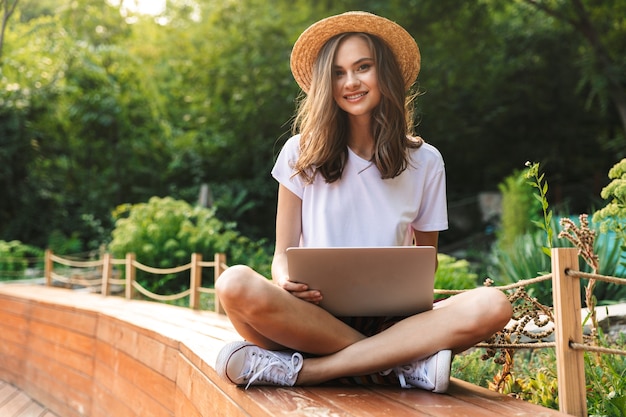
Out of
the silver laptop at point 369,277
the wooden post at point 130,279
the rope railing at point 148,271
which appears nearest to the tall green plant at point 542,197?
the silver laptop at point 369,277

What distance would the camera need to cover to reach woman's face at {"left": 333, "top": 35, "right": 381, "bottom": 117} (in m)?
2.15

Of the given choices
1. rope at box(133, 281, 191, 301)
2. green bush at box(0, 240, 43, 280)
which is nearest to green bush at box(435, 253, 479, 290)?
rope at box(133, 281, 191, 301)

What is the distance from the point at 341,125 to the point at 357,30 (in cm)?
31

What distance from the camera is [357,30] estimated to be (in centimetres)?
222

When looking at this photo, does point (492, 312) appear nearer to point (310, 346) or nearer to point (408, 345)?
point (408, 345)

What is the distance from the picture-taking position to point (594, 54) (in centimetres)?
994

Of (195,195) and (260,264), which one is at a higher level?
(195,195)

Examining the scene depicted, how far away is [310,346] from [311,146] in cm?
63

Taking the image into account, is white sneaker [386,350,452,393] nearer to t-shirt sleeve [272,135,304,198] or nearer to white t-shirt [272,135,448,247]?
white t-shirt [272,135,448,247]

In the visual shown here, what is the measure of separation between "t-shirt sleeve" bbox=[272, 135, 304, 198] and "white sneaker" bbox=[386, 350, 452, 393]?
2.13 ft

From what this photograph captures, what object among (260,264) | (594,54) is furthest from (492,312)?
(594,54)

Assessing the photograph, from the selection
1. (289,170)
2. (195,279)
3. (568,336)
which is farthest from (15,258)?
(568,336)

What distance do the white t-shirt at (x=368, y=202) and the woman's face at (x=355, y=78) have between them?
160 millimetres

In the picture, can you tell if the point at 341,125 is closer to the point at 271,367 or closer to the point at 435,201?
the point at 435,201
